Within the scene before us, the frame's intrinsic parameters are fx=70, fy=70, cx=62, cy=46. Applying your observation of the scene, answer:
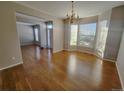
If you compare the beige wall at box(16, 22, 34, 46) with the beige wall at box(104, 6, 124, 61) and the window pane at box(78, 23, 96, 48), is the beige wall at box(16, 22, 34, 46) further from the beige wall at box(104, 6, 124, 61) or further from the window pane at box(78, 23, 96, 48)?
the beige wall at box(104, 6, 124, 61)

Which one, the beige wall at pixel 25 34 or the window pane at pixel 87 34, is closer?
the window pane at pixel 87 34

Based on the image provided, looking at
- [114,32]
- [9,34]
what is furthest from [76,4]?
[9,34]

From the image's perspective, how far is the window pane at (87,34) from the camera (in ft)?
16.0

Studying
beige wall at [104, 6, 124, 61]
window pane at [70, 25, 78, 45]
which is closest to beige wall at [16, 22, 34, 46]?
window pane at [70, 25, 78, 45]

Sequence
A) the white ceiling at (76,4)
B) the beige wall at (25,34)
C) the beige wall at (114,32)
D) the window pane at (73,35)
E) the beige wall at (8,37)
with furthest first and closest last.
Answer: the beige wall at (25,34) → the window pane at (73,35) → the beige wall at (114,32) → the white ceiling at (76,4) → the beige wall at (8,37)

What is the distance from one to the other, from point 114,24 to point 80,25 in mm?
2376

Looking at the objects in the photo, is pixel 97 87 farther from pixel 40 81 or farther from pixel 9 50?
pixel 9 50

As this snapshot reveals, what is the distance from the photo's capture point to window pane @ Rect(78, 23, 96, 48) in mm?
4891

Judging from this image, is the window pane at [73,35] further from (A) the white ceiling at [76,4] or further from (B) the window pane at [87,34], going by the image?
(A) the white ceiling at [76,4]

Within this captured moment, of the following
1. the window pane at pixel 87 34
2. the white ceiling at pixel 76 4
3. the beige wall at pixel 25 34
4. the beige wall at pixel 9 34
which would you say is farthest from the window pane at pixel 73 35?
the beige wall at pixel 25 34

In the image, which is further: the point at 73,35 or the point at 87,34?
the point at 73,35

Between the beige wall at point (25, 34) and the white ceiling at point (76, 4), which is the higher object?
the white ceiling at point (76, 4)

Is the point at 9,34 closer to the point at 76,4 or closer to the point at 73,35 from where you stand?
the point at 76,4

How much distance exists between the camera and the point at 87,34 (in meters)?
5.21
